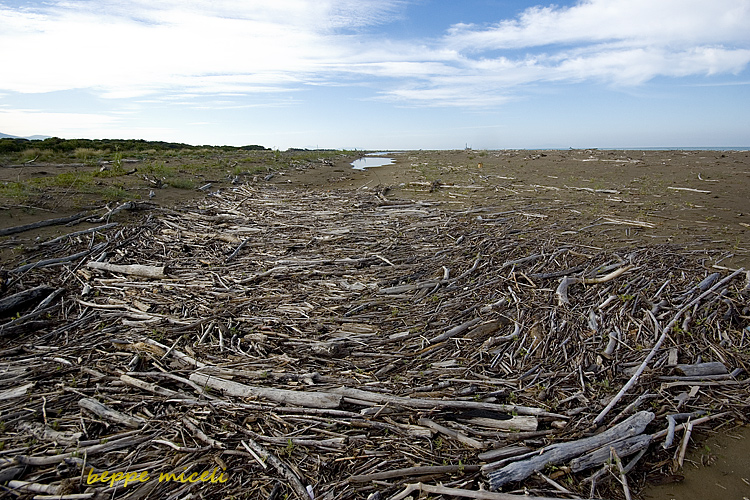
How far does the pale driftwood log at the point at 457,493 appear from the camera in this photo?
2.92 m

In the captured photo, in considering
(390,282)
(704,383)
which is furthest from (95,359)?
(704,383)

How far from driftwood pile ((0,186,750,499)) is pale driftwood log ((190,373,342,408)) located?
0.02m

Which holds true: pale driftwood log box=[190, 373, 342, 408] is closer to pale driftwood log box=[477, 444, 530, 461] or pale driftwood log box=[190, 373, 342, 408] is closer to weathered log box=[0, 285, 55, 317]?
pale driftwood log box=[477, 444, 530, 461]

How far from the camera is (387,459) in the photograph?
10.8ft

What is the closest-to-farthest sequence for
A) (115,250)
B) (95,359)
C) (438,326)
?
(95,359) < (438,326) < (115,250)

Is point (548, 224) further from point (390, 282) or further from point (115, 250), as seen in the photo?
point (115, 250)

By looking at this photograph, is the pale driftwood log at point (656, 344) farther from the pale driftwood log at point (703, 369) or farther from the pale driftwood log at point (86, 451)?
the pale driftwood log at point (86, 451)

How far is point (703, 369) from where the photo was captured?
4301 millimetres

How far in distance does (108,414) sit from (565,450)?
13.3 ft

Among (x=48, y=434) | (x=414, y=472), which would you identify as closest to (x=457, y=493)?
(x=414, y=472)

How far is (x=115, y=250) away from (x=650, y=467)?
29.0 ft

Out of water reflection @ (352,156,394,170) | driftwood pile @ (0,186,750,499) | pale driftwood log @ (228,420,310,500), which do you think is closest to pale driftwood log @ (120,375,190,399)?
driftwood pile @ (0,186,750,499)

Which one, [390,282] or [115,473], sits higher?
[390,282]

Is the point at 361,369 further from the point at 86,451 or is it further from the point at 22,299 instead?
the point at 22,299
